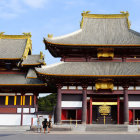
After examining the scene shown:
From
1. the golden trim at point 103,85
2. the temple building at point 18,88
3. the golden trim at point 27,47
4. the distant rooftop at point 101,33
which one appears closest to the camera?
the golden trim at point 103,85

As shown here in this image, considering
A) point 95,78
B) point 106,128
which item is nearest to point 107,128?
point 106,128

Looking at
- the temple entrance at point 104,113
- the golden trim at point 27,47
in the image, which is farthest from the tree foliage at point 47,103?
the temple entrance at point 104,113

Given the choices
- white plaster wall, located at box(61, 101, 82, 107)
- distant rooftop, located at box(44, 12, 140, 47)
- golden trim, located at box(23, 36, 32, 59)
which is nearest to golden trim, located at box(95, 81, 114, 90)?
white plaster wall, located at box(61, 101, 82, 107)

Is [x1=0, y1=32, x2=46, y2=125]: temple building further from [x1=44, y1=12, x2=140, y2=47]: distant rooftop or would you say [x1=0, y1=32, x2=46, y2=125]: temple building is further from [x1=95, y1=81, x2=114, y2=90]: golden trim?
[x1=95, y1=81, x2=114, y2=90]: golden trim

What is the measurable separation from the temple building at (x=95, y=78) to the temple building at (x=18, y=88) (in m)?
5.02

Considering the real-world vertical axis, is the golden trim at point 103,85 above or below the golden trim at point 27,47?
below

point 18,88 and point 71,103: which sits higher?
point 18,88

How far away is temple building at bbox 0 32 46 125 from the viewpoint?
3706 cm

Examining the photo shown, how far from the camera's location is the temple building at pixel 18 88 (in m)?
37.1

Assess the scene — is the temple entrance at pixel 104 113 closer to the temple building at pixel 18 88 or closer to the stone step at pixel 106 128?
the stone step at pixel 106 128

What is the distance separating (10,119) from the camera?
3722 cm

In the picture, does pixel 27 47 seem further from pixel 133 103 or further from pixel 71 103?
pixel 133 103

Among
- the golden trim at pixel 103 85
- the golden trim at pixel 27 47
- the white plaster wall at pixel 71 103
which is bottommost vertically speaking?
the white plaster wall at pixel 71 103

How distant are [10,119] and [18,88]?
15.0ft
